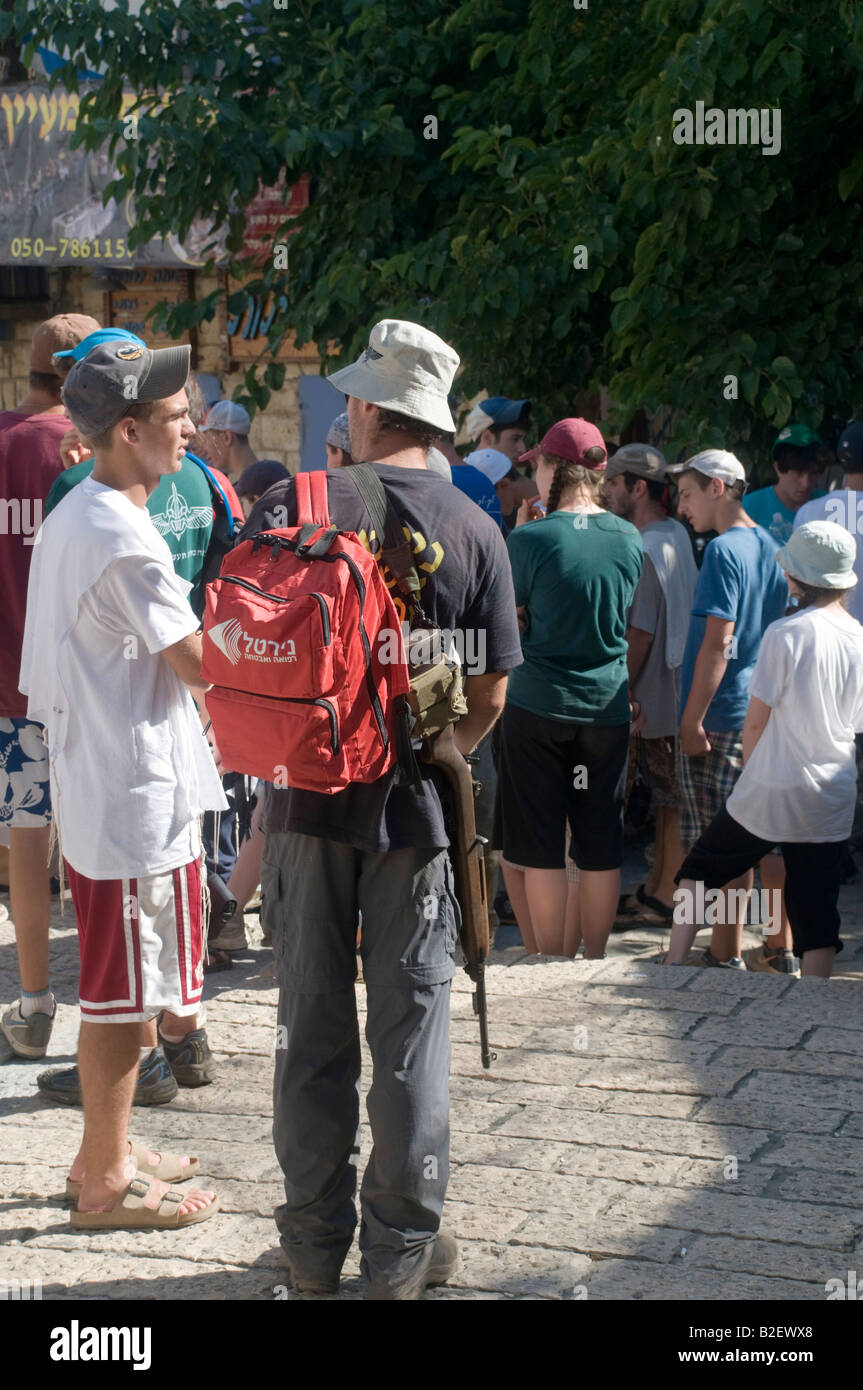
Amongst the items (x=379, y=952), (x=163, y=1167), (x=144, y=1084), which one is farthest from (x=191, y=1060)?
(x=379, y=952)

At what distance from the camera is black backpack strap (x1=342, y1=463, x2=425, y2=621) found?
10.2 ft

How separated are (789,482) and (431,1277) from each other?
504 centimetres

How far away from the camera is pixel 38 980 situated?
4.61 metres

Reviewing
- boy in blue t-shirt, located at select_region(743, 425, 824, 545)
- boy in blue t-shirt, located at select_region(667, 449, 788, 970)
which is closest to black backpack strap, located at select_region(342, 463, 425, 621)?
boy in blue t-shirt, located at select_region(667, 449, 788, 970)

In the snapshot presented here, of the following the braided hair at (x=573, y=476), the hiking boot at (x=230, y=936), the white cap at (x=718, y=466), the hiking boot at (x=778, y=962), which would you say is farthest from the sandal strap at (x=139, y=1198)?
the white cap at (x=718, y=466)

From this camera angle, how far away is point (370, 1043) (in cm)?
324

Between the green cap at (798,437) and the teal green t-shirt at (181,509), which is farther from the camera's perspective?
the green cap at (798,437)

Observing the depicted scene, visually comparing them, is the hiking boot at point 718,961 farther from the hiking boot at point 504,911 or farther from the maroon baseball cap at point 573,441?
the maroon baseball cap at point 573,441

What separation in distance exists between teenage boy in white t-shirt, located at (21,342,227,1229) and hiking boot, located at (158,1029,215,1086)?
814mm

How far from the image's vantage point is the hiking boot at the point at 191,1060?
4473 millimetres

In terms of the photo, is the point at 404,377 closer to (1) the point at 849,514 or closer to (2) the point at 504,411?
(1) the point at 849,514

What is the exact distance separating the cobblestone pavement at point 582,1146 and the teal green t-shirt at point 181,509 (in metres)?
1.46

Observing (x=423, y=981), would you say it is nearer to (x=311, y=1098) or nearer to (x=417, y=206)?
(x=311, y=1098)
